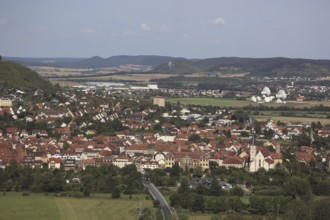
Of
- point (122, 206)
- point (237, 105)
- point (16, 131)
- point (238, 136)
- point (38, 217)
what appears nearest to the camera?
point (38, 217)

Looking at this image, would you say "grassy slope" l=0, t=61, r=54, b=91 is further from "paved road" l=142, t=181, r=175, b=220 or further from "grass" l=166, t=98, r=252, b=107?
"paved road" l=142, t=181, r=175, b=220

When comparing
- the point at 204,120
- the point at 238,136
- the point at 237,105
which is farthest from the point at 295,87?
the point at 238,136

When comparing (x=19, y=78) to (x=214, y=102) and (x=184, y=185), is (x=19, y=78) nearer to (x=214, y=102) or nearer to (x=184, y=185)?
(x=214, y=102)

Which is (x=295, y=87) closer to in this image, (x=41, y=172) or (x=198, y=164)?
(x=198, y=164)

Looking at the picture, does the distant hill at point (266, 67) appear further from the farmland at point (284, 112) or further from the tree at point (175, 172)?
the tree at point (175, 172)

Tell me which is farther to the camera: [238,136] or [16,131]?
[238,136]

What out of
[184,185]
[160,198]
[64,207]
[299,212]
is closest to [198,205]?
[160,198]

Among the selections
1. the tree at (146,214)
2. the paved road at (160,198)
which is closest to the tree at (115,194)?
the paved road at (160,198)

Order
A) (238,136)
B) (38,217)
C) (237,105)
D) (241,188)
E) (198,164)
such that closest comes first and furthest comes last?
(38,217) → (241,188) → (198,164) → (238,136) → (237,105)
